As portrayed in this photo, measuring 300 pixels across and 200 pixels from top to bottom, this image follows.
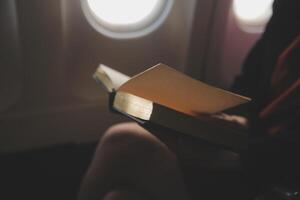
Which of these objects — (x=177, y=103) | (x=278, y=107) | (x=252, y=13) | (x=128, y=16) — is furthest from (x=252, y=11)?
(x=177, y=103)

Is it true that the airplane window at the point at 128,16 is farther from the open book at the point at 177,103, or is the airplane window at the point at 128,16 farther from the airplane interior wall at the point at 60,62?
the open book at the point at 177,103

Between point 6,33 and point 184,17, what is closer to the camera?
point 6,33

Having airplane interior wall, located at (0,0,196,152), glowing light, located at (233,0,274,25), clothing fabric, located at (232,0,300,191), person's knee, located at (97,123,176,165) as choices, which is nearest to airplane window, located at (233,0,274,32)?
glowing light, located at (233,0,274,25)

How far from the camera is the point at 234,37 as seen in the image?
111 cm

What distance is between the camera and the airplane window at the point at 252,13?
3.62ft

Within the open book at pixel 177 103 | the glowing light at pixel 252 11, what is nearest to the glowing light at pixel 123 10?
the glowing light at pixel 252 11

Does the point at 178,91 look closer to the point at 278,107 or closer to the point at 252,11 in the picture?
the point at 278,107

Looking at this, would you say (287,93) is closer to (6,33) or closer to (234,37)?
(234,37)

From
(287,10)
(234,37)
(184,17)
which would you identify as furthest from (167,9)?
(287,10)

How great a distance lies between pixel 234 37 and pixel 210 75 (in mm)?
108

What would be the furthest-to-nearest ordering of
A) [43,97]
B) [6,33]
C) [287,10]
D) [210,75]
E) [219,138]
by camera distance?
[210,75]
[43,97]
[6,33]
[287,10]
[219,138]

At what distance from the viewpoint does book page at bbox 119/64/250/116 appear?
64 cm

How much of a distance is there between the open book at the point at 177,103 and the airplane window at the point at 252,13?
471mm

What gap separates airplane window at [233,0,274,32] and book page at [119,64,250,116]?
469 mm
